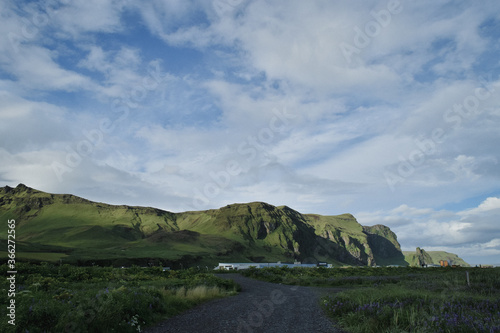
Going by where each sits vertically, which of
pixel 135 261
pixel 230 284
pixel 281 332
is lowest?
pixel 135 261

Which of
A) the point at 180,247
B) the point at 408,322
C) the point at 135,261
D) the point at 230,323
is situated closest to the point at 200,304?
the point at 230,323

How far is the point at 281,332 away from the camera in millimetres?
11586

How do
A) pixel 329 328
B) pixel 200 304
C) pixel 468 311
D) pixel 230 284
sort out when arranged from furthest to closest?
pixel 230 284 < pixel 200 304 < pixel 329 328 < pixel 468 311

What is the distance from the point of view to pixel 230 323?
1295 centimetres

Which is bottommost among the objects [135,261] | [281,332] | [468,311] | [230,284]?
[135,261]

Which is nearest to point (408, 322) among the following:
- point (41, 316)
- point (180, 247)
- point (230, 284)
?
point (41, 316)

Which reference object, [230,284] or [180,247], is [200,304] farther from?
[180,247]

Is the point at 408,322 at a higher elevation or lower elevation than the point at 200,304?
higher

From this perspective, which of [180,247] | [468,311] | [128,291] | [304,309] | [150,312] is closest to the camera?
[468,311]

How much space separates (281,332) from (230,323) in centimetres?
239

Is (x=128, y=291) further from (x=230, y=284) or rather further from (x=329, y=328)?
(x=230, y=284)

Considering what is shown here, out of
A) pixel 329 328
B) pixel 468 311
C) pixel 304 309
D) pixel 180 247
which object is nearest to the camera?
pixel 468 311

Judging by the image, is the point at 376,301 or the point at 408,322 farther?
the point at 376,301

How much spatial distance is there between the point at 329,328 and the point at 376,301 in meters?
3.07
